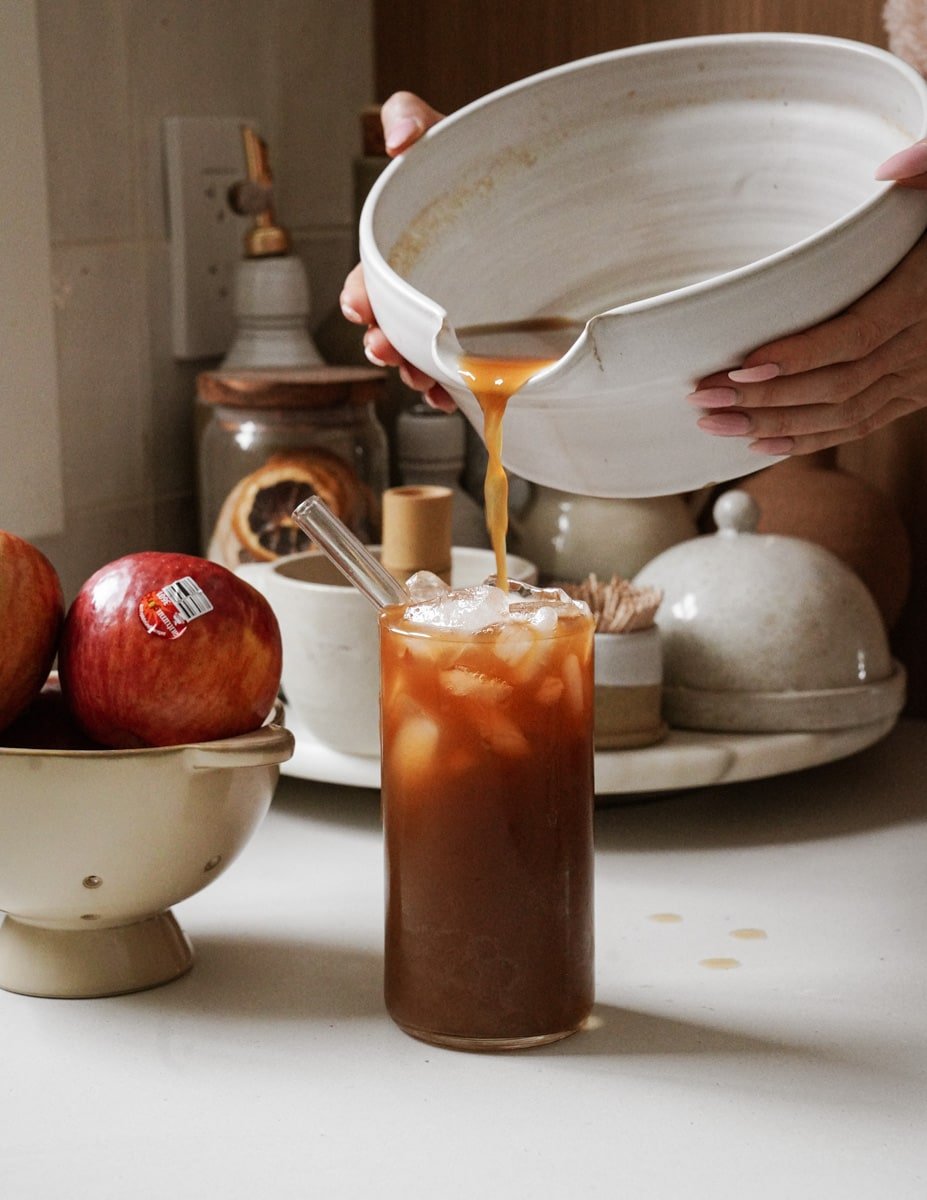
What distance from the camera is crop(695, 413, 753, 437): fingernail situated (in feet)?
2.32

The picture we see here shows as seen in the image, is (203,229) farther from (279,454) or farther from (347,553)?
(347,553)

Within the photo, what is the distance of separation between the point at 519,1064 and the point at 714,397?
28 centimetres

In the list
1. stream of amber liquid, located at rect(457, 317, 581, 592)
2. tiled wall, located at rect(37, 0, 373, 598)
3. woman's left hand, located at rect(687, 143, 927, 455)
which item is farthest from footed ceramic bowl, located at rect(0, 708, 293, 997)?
tiled wall, located at rect(37, 0, 373, 598)

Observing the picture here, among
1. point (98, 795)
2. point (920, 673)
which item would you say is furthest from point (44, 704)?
point (920, 673)

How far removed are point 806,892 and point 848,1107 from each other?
246 mm

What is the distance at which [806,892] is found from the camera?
2.91 feet

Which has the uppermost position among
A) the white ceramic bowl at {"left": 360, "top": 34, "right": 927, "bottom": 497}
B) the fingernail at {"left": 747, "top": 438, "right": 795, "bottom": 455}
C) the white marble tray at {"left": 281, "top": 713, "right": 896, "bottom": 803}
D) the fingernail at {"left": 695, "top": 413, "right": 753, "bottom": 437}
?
the white ceramic bowl at {"left": 360, "top": 34, "right": 927, "bottom": 497}

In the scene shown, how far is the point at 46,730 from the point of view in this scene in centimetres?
75

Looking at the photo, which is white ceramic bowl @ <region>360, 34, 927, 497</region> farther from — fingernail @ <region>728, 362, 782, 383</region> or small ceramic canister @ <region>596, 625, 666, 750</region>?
small ceramic canister @ <region>596, 625, 666, 750</region>

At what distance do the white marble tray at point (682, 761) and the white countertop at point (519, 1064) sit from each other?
5cm

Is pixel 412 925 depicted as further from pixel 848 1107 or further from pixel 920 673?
pixel 920 673

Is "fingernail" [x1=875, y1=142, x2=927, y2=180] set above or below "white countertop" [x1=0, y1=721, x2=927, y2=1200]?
above

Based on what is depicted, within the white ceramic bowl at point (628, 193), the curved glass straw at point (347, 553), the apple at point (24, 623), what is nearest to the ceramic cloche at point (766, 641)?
the white ceramic bowl at point (628, 193)

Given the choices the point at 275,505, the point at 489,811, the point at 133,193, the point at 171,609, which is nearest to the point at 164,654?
the point at 171,609
